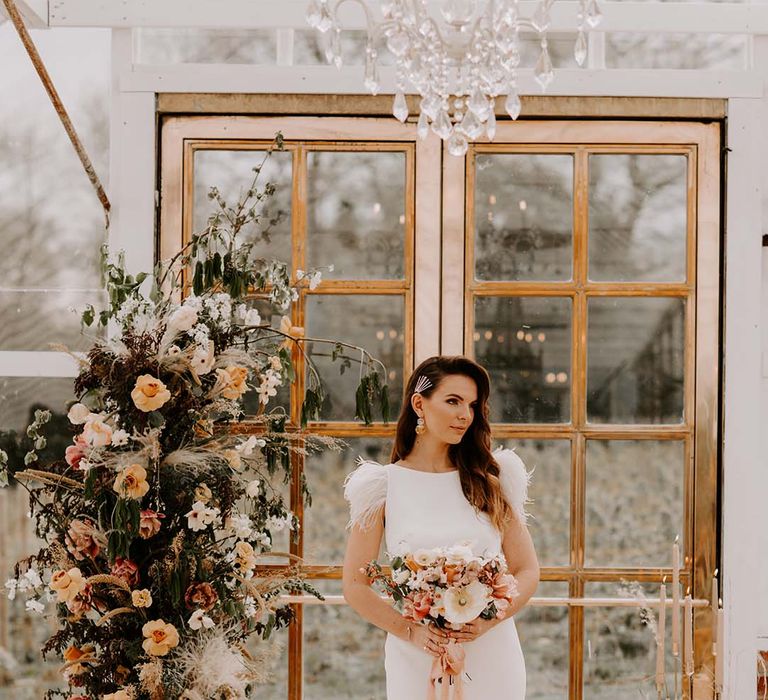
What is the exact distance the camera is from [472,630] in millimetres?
2691

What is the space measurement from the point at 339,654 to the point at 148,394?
158 centimetres

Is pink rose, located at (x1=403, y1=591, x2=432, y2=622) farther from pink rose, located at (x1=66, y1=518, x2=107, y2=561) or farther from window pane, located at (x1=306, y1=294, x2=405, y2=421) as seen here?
window pane, located at (x1=306, y1=294, x2=405, y2=421)

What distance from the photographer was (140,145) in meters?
3.64

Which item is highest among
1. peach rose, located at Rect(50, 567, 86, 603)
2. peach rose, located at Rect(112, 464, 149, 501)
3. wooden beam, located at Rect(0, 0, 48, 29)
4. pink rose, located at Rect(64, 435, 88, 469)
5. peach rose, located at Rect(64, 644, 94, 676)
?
wooden beam, located at Rect(0, 0, 48, 29)

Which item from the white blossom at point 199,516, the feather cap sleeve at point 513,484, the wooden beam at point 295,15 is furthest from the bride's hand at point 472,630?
the wooden beam at point 295,15

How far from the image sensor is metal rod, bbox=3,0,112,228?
2.97 metres

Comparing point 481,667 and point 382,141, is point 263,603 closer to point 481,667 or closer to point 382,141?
point 481,667

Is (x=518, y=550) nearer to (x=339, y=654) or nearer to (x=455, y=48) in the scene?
(x=339, y=654)

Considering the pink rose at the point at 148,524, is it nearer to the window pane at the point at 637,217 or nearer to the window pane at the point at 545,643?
the window pane at the point at 545,643

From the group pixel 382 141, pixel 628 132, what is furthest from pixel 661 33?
pixel 382 141

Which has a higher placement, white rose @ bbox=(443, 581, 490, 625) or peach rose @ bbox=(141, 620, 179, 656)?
white rose @ bbox=(443, 581, 490, 625)

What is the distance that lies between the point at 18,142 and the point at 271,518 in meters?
1.89

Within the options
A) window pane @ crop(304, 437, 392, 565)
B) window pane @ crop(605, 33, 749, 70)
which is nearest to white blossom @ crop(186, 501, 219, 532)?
window pane @ crop(304, 437, 392, 565)

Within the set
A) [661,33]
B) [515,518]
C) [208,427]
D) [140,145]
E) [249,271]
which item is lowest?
[515,518]
